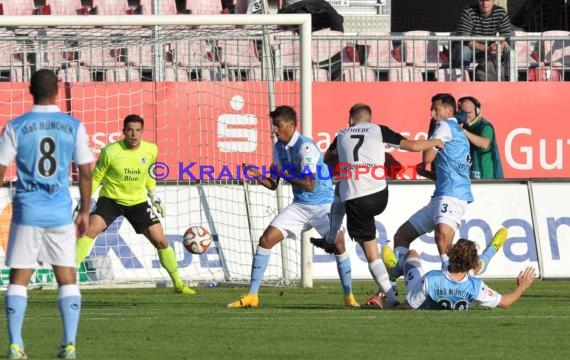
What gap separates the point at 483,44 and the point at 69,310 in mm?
14170

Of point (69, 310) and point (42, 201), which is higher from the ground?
point (42, 201)

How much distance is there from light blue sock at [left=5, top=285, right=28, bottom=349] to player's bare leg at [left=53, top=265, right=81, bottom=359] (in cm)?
28

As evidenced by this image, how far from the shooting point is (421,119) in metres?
22.7

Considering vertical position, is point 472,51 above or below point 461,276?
above

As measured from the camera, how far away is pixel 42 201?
10.4 meters

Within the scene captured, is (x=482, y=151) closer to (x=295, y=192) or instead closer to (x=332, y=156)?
(x=295, y=192)

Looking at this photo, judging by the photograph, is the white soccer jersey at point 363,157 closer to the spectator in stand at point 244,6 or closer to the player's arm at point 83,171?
the player's arm at point 83,171

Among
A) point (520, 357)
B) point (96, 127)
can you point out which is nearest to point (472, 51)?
point (96, 127)

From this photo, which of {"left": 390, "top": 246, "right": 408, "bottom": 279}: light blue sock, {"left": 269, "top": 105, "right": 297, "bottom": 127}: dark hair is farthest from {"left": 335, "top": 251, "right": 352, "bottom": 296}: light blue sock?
{"left": 269, "top": 105, "right": 297, "bottom": 127}: dark hair

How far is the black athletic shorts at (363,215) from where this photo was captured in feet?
49.4

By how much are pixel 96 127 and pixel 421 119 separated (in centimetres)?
510

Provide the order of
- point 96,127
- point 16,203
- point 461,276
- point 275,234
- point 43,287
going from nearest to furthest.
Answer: point 16,203 < point 461,276 < point 275,234 < point 43,287 < point 96,127

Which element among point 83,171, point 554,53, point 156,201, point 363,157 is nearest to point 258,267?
point 363,157

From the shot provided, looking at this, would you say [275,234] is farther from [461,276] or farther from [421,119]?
[421,119]
